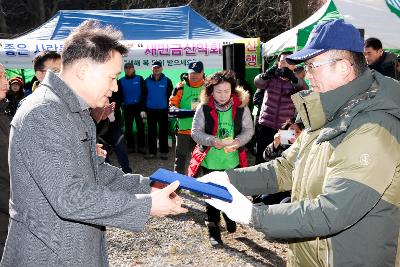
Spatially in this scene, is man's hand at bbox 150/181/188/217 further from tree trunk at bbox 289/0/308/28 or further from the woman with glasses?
tree trunk at bbox 289/0/308/28

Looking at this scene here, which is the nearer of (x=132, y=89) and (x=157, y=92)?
(x=157, y=92)

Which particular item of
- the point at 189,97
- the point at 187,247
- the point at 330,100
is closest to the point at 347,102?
the point at 330,100

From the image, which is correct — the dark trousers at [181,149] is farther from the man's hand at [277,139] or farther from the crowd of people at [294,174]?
the crowd of people at [294,174]

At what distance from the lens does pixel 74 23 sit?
12.8 meters

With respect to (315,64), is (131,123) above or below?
below

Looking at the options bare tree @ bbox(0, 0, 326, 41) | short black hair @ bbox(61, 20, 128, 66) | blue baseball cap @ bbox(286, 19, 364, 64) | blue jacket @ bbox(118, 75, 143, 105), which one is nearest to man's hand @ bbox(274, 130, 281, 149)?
blue baseball cap @ bbox(286, 19, 364, 64)

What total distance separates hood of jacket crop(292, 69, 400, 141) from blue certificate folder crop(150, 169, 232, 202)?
530 mm

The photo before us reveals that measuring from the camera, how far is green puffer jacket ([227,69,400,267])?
6.30ft

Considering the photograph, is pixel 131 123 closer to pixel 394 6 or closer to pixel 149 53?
pixel 149 53

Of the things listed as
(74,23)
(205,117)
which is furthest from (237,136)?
(74,23)

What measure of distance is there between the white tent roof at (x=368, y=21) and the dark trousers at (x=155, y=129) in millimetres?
2752

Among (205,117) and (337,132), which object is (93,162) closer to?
(337,132)

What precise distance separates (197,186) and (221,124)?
3.00m

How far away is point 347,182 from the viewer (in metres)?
1.91
